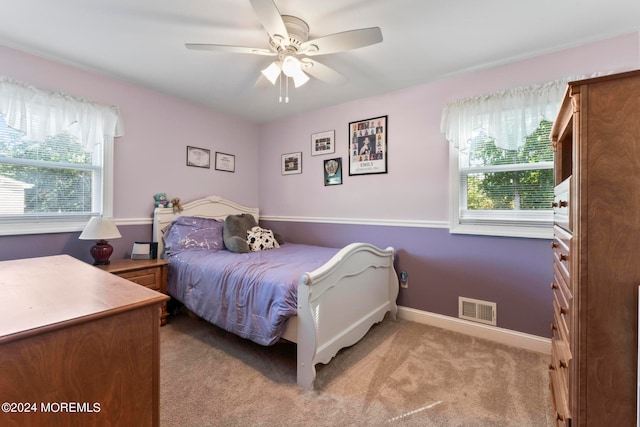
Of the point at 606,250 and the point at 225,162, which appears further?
the point at 225,162

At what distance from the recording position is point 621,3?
167 centimetres

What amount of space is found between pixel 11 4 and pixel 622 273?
330 centimetres

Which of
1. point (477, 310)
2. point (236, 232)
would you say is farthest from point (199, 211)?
point (477, 310)

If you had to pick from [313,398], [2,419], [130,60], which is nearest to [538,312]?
[313,398]

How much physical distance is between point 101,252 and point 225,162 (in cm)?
174

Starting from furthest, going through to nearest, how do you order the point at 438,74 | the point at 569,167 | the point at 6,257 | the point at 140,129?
the point at 140,129
the point at 438,74
the point at 6,257
the point at 569,167

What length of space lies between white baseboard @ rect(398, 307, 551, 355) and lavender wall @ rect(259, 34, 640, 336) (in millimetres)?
53

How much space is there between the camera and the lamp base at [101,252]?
246cm

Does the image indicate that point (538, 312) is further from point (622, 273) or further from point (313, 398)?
point (313, 398)

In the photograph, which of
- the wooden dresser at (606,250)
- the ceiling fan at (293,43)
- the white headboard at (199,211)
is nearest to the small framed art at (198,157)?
the white headboard at (199,211)

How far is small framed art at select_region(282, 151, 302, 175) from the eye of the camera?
3.69 metres

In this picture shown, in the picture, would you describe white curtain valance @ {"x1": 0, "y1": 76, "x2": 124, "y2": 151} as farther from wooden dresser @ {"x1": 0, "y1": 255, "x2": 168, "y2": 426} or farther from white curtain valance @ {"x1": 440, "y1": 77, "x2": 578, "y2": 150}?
white curtain valance @ {"x1": 440, "y1": 77, "x2": 578, "y2": 150}

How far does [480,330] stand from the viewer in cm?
249

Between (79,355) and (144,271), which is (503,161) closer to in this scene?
(79,355)
